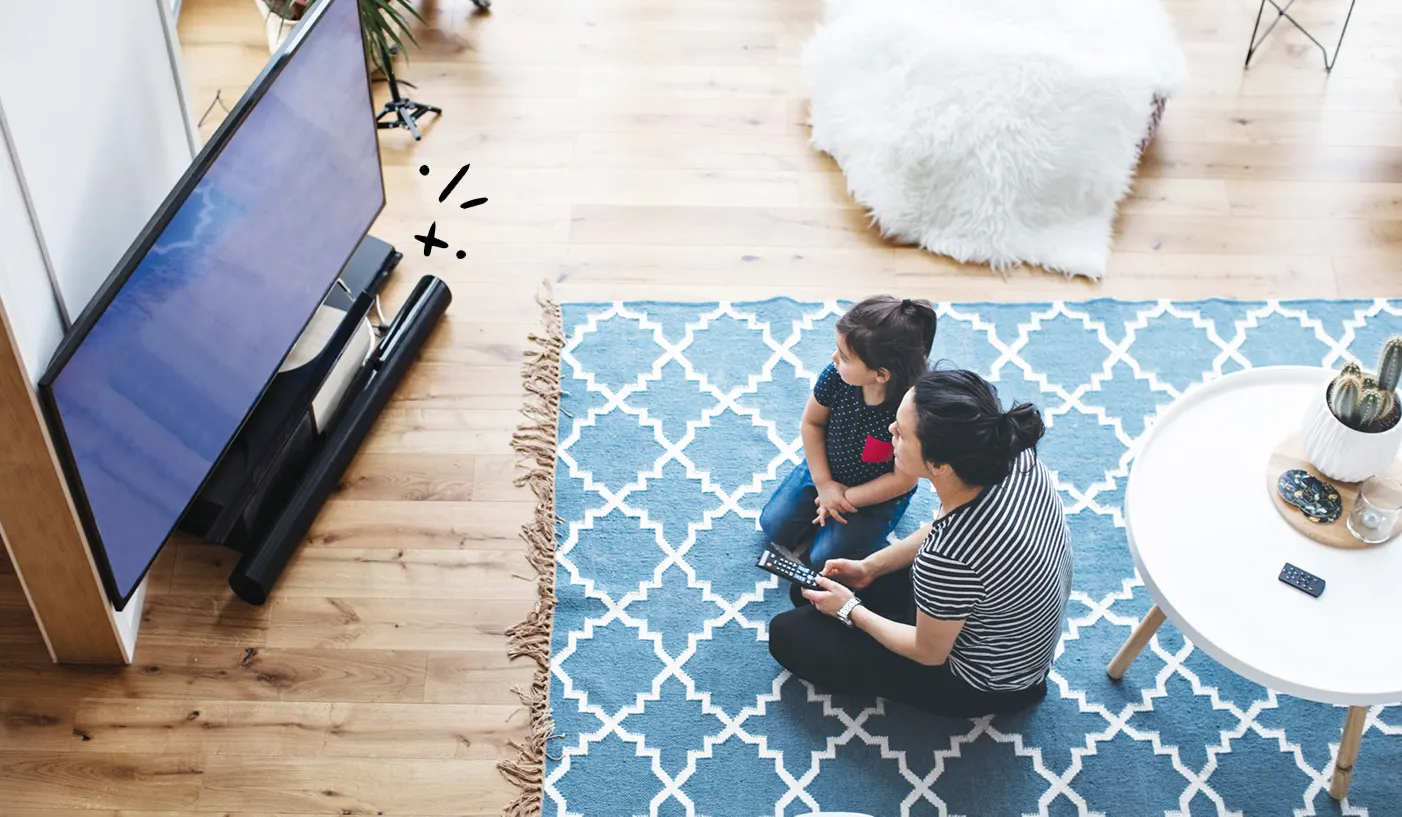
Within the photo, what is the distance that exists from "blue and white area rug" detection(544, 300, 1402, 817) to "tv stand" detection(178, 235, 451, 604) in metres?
0.39

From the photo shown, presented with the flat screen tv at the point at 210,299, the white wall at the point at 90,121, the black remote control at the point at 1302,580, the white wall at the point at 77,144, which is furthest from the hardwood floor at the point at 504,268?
the black remote control at the point at 1302,580

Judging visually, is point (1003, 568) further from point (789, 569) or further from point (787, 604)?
point (787, 604)

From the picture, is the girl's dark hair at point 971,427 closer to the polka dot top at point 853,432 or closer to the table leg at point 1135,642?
the polka dot top at point 853,432

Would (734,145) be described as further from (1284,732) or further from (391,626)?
(1284,732)

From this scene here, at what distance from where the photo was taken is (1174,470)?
2.29 meters

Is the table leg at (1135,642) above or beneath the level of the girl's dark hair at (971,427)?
beneath

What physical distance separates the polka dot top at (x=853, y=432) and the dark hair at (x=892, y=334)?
0.11 metres

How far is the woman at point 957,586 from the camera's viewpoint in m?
2.00

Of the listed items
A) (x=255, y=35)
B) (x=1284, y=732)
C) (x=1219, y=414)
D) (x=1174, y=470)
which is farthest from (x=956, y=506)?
(x=255, y=35)

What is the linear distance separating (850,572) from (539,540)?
2.09ft

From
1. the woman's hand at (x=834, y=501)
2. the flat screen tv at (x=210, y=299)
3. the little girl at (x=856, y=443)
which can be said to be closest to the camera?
the flat screen tv at (x=210, y=299)

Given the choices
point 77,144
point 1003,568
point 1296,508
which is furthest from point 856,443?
point 77,144

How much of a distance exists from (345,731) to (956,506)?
1.17 m

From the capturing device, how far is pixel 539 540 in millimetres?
2645
